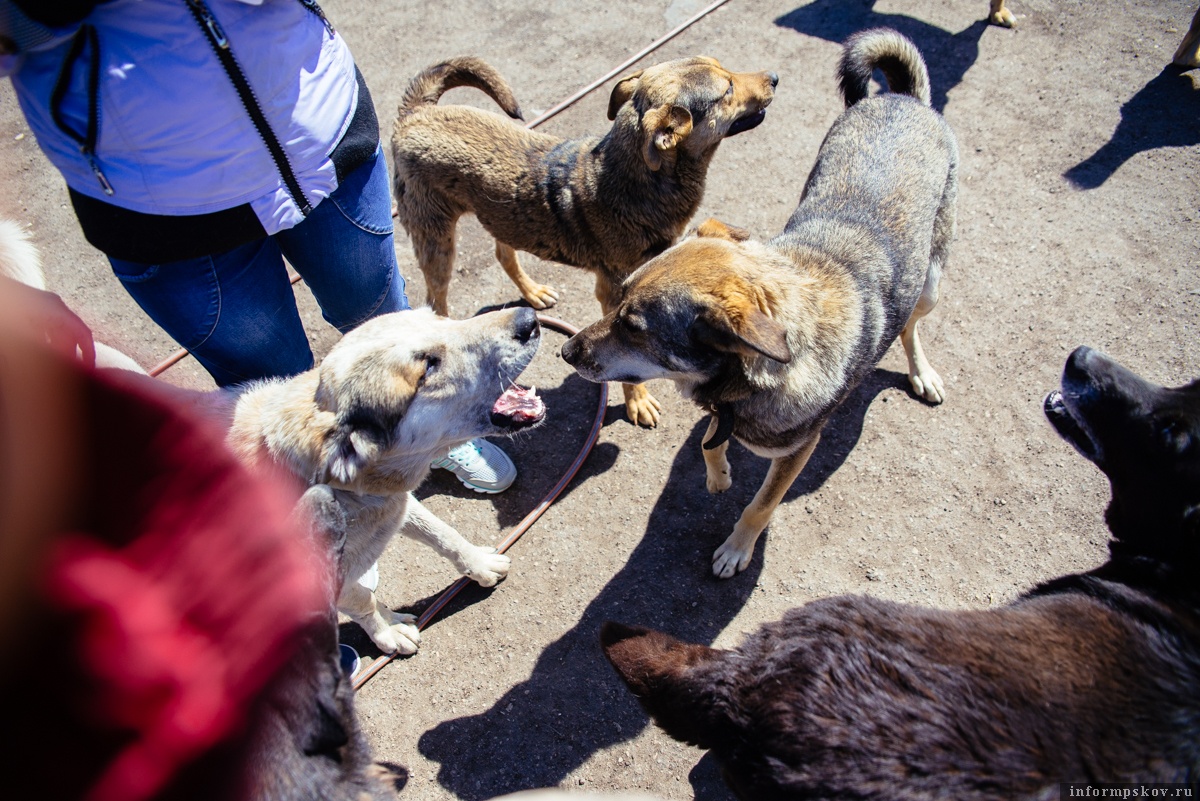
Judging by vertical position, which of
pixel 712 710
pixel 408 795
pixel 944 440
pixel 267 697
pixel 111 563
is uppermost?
pixel 111 563

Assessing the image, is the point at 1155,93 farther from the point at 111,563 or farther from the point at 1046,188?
the point at 111,563

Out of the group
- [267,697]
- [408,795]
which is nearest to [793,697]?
[267,697]

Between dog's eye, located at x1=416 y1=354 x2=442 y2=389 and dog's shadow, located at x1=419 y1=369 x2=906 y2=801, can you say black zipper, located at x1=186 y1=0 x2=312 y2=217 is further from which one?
dog's shadow, located at x1=419 y1=369 x2=906 y2=801

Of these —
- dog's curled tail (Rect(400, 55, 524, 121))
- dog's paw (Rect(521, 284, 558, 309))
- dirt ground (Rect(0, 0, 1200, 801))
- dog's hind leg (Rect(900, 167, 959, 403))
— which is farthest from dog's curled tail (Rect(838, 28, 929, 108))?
dog's paw (Rect(521, 284, 558, 309))

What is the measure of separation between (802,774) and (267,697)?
1.54 m

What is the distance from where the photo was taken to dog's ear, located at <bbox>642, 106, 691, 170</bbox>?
12.5 feet

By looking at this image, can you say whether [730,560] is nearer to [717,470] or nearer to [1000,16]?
[717,470]

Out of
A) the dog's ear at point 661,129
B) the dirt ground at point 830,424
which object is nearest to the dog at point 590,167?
the dog's ear at point 661,129

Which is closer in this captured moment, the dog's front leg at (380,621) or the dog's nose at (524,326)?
the dog's nose at (524,326)

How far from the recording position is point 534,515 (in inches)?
157

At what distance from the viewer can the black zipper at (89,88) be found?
1.97 metres

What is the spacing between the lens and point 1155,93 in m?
5.52

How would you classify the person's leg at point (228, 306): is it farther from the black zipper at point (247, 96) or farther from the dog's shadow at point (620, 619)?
the dog's shadow at point (620, 619)

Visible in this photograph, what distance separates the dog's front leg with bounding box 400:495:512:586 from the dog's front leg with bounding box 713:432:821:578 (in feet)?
4.35
